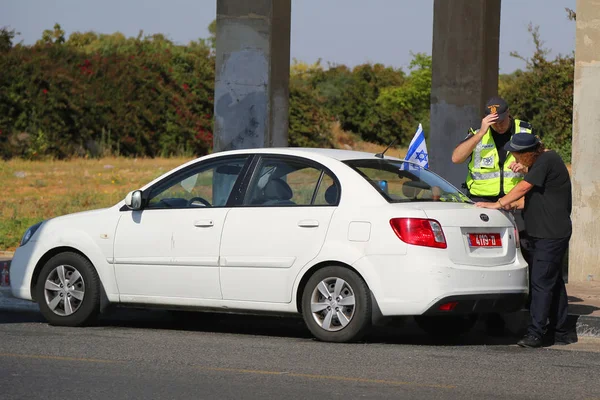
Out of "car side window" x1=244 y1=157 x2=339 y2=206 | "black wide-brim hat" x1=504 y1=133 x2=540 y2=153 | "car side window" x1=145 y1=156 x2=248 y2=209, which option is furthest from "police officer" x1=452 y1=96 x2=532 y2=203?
"car side window" x1=145 y1=156 x2=248 y2=209

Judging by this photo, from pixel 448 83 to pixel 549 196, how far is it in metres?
7.46

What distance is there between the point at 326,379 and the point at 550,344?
9.43 ft

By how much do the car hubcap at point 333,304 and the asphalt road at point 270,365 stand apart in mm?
190

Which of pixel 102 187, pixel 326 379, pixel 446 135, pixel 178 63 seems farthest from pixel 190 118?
pixel 326 379

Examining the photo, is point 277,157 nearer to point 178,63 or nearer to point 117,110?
point 117,110

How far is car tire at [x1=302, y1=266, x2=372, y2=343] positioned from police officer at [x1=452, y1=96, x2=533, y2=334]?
1672 mm

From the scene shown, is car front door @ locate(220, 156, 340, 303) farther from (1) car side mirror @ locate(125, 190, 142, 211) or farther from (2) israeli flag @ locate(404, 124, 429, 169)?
(2) israeli flag @ locate(404, 124, 429, 169)

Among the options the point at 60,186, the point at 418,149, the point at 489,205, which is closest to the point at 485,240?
the point at 489,205

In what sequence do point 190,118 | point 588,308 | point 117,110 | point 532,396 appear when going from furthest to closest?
point 190,118
point 117,110
point 588,308
point 532,396

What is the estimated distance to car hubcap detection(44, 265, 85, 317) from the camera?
33.7 feet

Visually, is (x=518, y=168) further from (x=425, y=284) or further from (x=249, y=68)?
(x=249, y=68)

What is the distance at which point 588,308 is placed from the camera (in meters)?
10.7

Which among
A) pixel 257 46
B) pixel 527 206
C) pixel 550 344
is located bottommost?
pixel 550 344

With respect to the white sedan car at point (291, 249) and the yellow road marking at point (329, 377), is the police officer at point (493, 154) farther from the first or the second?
the yellow road marking at point (329, 377)
